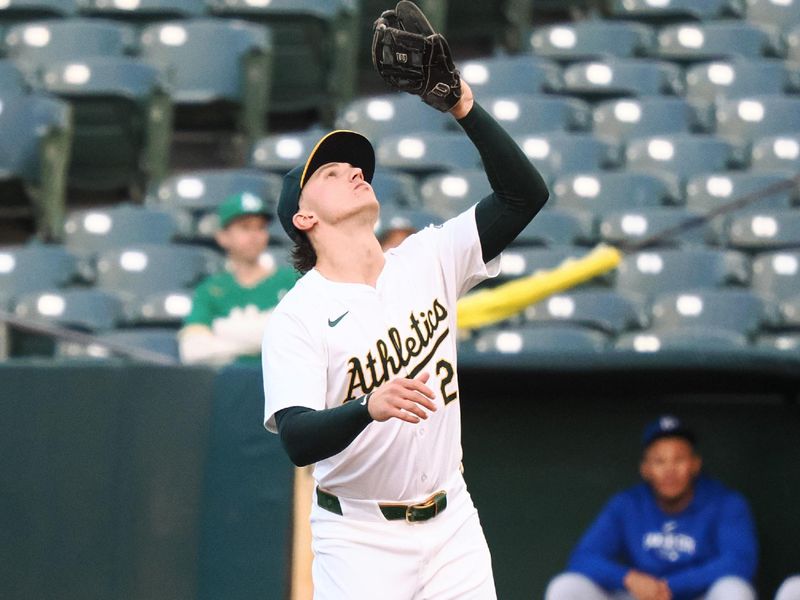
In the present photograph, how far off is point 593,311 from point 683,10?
338 cm

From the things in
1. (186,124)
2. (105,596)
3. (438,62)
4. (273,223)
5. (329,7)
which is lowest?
(105,596)

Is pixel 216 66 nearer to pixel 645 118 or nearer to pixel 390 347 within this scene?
pixel 645 118

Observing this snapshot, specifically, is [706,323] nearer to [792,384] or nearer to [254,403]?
[792,384]

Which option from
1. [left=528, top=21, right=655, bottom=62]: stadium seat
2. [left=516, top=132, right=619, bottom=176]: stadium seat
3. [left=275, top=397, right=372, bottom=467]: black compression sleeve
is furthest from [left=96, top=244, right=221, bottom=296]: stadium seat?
[left=275, top=397, right=372, bottom=467]: black compression sleeve

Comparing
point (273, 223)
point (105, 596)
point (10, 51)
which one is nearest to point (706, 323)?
point (273, 223)

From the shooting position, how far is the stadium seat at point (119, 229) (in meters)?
7.61

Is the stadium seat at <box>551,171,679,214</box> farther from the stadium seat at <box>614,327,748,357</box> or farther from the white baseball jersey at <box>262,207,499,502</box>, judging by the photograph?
the white baseball jersey at <box>262,207,499,502</box>

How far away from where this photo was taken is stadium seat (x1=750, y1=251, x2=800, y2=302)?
22.5 feet

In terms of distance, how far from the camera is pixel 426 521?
299cm

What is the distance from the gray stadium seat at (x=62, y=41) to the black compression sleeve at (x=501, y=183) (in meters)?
6.03

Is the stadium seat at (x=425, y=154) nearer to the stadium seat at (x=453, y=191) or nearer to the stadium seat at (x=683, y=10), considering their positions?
the stadium seat at (x=453, y=191)

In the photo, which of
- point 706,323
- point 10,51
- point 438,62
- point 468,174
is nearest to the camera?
point 438,62

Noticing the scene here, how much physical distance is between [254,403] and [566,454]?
52.6 inches

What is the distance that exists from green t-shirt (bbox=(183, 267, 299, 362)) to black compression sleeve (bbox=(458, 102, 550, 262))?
1990 mm
